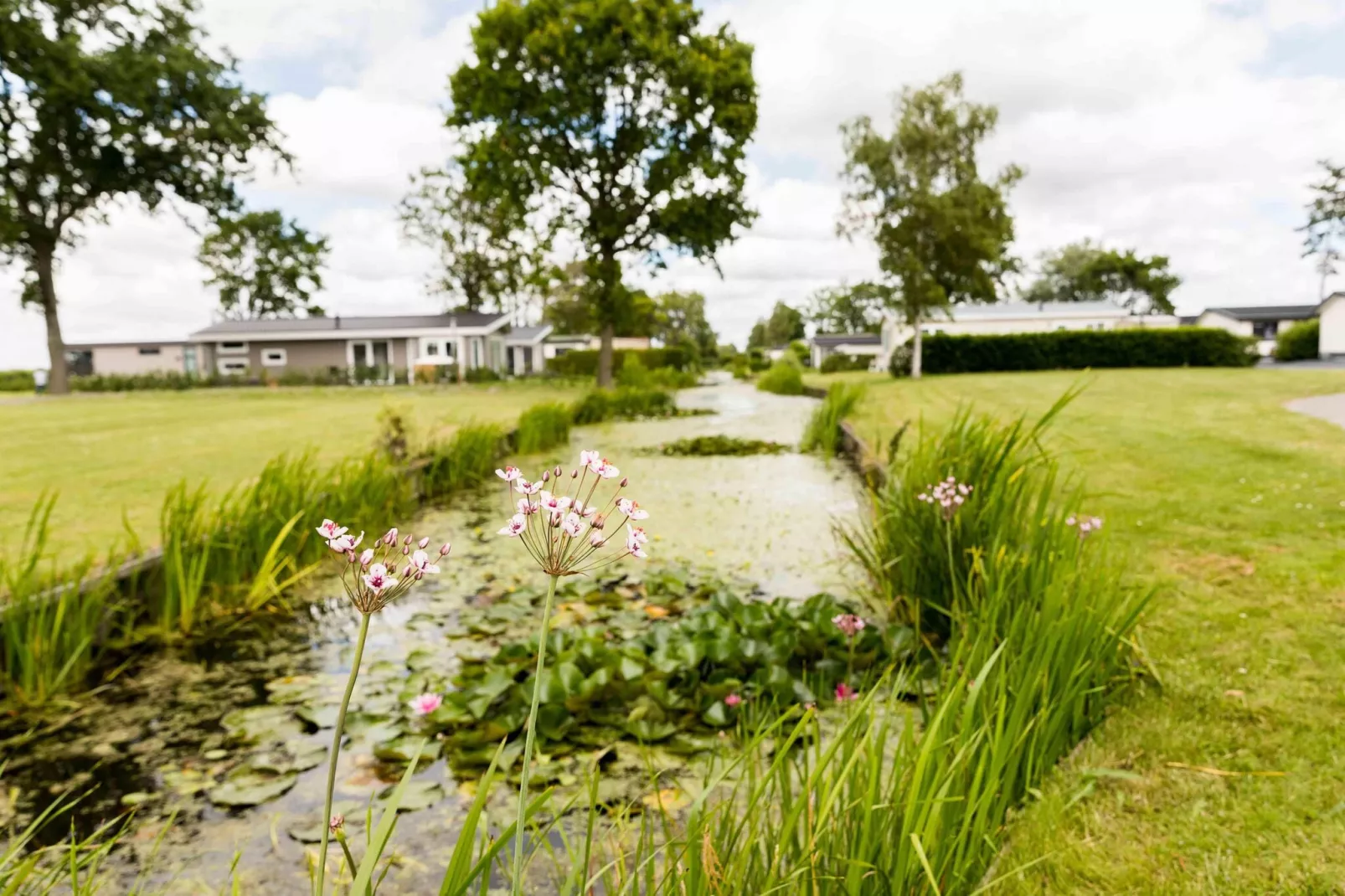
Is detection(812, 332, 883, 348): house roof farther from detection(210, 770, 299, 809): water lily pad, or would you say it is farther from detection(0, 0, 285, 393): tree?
detection(210, 770, 299, 809): water lily pad

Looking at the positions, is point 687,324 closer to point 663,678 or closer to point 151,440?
point 151,440

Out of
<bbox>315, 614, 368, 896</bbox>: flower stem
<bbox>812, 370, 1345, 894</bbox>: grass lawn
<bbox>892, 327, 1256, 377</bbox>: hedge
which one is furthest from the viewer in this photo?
<bbox>892, 327, 1256, 377</bbox>: hedge

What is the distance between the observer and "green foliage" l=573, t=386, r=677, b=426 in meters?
15.7

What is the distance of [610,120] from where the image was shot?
2317 centimetres

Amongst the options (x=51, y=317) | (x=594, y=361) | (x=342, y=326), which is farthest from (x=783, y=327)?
(x=51, y=317)

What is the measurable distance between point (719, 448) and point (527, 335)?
3642 centimetres

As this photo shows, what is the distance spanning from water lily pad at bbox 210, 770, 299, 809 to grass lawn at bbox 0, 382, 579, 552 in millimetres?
1221

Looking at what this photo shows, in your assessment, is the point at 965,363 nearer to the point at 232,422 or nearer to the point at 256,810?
the point at 232,422

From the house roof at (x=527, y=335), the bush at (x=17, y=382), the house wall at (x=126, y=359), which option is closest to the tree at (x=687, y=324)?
the house roof at (x=527, y=335)

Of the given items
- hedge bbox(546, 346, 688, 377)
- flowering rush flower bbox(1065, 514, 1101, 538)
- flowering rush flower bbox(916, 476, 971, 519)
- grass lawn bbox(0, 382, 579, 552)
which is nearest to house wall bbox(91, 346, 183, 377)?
grass lawn bbox(0, 382, 579, 552)

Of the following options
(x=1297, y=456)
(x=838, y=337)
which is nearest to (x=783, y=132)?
(x=1297, y=456)

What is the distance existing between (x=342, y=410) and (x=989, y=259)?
62.6 ft

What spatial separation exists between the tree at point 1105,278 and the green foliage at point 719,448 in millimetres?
64389

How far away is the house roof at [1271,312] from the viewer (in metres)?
51.4
